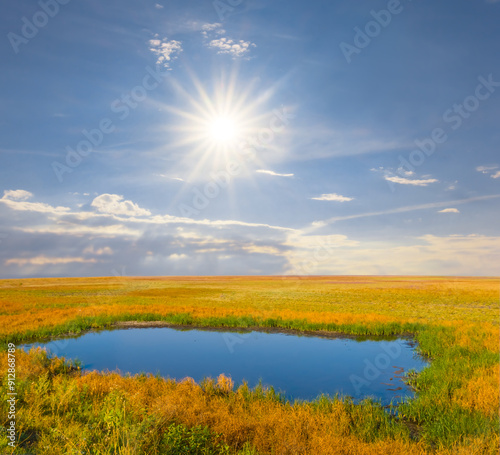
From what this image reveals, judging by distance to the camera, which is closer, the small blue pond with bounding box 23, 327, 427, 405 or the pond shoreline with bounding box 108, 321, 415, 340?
the small blue pond with bounding box 23, 327, 427, 405

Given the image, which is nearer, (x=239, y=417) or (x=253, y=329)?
(x=239, y=417)

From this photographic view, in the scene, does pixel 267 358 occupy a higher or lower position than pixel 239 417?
lower

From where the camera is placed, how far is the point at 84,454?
6293 mm

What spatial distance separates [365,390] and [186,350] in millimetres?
11815

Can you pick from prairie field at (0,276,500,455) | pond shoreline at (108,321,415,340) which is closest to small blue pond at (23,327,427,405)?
pond shoreline at (108,321,415,340)

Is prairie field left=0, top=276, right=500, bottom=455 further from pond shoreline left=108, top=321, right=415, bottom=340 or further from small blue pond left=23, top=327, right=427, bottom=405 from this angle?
pond shoreline left=108, top=321, right=415, bottom=340

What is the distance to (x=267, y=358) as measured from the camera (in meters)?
19.1

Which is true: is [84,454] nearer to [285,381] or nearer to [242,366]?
[285,381]

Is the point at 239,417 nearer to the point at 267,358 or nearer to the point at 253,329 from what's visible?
the point at 267,358

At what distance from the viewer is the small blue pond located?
14672 mm

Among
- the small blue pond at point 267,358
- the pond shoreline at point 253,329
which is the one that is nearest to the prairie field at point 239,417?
the small blue pond at point 267,358

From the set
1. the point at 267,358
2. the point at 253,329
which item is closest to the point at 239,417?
the point at 267,358

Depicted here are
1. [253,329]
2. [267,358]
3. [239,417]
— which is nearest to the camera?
[239,417]

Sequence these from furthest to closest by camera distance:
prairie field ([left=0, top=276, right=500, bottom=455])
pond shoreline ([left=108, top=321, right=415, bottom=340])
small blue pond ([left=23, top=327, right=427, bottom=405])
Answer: pond shoreline ([left=108, top=321, right=415, bottom=340]), small blue pond ([left=23, top=327, right=427, bottom=405]), prairie field ([left=0, top=276, right=500, bottom=455])
